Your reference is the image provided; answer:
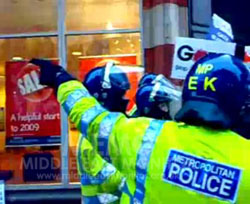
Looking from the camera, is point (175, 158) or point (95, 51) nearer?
point (175, 158)

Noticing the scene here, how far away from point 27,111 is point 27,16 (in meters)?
1.32

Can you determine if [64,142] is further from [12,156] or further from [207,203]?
[207,203]

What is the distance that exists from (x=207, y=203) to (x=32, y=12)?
7.24 m

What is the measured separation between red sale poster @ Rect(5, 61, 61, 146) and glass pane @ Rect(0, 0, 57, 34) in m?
0.51

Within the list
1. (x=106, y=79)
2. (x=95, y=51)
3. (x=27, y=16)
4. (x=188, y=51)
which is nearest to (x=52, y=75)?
(x=106, y=79)

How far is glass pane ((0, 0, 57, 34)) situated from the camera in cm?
1009

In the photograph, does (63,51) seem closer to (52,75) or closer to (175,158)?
(52,75)

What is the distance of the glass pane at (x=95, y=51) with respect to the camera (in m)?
9.89

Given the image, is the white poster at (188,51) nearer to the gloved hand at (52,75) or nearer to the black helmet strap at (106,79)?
the black helmet strap at (106,79)

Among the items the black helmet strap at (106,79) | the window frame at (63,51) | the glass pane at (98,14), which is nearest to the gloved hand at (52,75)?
the black helmet strap at (106,79)

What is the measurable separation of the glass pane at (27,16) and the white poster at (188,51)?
3.13 metres

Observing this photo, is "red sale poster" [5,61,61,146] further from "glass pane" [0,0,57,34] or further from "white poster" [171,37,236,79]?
"white poster" [171,37,236,79]

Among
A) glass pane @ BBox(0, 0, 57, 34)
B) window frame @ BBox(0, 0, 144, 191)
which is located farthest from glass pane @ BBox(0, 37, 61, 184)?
glass pane @ BBox(0, 0, 57, 34)

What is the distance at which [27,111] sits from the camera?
10.0 metres
